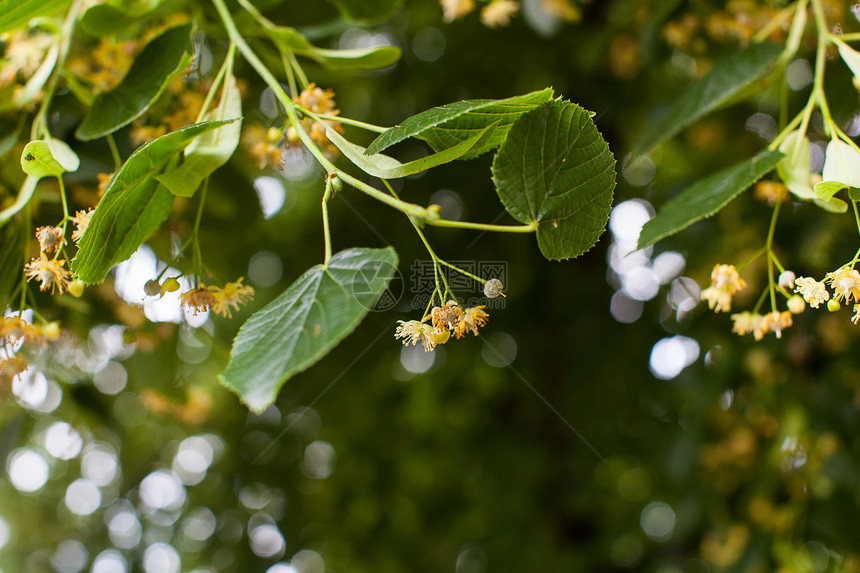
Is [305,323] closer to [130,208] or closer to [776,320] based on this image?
[130,208]

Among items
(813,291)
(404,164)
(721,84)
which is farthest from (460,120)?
(721,84)

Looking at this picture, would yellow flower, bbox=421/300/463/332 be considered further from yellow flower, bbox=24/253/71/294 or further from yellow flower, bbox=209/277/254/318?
yellow flower, bbox=24/253/71/294

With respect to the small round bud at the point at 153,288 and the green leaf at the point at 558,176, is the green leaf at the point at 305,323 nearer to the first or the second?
the green leaf at the point at 558,176

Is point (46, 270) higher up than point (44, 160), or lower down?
lower down

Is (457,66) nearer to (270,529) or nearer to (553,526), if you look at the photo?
(553,526)

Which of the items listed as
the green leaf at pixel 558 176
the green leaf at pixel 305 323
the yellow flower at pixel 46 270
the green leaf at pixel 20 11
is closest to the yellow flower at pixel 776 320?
the green leaf at pixel 558 176

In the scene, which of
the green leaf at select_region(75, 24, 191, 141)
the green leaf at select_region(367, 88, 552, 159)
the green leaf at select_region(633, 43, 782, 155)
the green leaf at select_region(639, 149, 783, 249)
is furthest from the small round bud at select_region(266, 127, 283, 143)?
the green leaf at select_region(633, 43, 782, 155)
